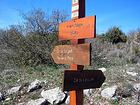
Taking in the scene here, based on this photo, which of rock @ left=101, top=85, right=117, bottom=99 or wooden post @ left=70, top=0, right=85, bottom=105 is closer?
wooden post @ left=70, top=0, right=85, bottom=105

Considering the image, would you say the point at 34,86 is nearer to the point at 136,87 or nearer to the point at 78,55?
the point at 136,87

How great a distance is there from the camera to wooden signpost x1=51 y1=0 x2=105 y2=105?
4254 millimetres

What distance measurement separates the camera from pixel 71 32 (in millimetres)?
4629

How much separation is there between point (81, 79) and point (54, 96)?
2904 mm

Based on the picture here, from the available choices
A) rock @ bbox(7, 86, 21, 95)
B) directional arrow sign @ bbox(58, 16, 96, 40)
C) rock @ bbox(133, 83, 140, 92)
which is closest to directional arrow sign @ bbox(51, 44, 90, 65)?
directional arrow sign @ bbox(58, 16, 96, 40)

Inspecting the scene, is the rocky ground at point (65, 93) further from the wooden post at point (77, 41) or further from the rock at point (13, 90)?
the wooden post at point (77, 41)

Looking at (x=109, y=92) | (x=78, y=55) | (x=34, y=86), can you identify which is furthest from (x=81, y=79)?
(x=34, y=86)

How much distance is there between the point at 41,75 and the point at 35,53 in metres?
3.77

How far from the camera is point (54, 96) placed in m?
7.14

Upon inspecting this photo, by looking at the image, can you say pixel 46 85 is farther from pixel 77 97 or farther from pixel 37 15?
pixel 37 15

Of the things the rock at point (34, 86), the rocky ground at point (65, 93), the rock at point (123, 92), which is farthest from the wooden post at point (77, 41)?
the rock at point (34, 86)

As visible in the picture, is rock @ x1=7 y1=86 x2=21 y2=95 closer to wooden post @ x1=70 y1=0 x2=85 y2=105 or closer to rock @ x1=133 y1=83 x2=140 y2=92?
rock @ x1=133 y1=83 x2=140 y2=92

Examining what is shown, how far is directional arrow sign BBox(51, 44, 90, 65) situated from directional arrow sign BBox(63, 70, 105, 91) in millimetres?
187

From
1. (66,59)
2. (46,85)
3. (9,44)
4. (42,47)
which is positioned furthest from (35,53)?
(66,59)
